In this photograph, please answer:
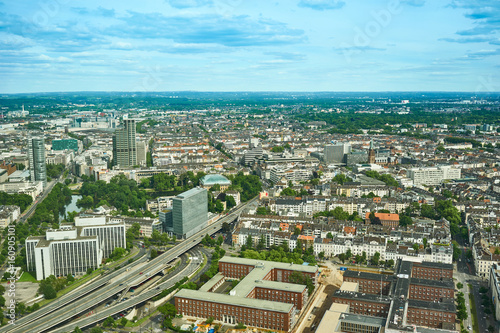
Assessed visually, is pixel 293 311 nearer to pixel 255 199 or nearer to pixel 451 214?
pixel 451 214

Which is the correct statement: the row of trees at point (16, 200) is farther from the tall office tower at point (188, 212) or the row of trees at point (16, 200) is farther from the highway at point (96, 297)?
the highway at point (96, 297)

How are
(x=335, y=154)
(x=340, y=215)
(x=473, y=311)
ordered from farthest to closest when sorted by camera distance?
(x=335, y=154), (x=340, y=215), (x=473, y=311)

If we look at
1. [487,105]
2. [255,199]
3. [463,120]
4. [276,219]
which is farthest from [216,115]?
[276,219]

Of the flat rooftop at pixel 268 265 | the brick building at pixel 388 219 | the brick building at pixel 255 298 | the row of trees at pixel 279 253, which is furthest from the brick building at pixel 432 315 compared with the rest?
the brick building at pixel 388 219

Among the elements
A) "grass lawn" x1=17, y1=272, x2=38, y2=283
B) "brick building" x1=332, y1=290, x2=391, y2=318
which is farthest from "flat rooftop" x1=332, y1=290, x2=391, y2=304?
"grass lawn" x1=17, y1=272, x2=38, y2=283

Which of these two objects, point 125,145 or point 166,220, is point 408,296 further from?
point 125,145

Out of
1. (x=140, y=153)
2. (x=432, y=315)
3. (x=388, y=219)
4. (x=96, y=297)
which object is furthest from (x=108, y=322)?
(x=140, y=153)
